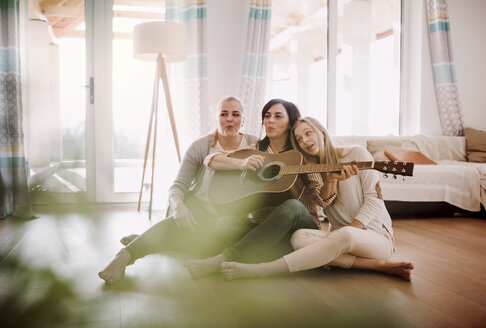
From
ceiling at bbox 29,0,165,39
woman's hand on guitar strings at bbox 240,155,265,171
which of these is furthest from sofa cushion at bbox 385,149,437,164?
ceiling at bbox 29,0,165,39

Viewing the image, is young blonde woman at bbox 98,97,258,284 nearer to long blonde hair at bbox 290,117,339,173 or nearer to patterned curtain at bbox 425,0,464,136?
long blonde hair at bbox 290,117,339,173

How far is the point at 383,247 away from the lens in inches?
67.3

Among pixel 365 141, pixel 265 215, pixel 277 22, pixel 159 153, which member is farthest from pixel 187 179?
pixel 277 22

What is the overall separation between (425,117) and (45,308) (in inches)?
185

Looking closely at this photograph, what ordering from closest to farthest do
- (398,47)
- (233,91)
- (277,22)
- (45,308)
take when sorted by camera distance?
(45,308) → (233,91) → (277,22) → (398,47)

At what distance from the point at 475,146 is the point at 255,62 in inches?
95.0

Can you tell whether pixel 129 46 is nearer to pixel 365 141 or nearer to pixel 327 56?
pixel 327 56

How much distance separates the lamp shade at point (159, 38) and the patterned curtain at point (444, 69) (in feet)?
9.36

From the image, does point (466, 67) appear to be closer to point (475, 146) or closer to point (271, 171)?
point (475, 146)

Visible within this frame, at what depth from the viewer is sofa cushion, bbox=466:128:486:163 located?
3.86 meters

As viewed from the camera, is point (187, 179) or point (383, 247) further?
point (187, 179)

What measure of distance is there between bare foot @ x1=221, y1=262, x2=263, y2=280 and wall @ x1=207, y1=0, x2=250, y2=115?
8.00 feet

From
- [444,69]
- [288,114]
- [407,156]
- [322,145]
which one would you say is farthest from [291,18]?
[322,145]

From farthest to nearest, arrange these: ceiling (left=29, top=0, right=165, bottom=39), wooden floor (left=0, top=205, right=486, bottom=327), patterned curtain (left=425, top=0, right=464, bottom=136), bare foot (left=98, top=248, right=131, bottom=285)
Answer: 1. patterned curtain (left=425, top=0, right=464, bottom=136)
2. bare foot (left=98, top=248, right=131, bottom=285)
3. wooden floor (left=0, top=205, right=486, bottom=327)
4. ceiling (left=29, top=0, right=165, bottom=39)
